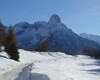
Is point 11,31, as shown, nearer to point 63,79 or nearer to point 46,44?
point 63,79

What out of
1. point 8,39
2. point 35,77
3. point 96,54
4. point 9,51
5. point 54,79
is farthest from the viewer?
point 96,54

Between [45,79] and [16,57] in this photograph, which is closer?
[45,79]

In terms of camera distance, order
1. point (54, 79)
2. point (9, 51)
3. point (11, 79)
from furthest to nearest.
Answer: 1. point (9, 51)
2. point (11, 79)
3. point (54, 79)

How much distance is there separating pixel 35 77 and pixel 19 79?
2.06m

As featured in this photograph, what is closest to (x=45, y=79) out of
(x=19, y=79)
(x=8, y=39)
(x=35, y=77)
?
(x=35, y=77)

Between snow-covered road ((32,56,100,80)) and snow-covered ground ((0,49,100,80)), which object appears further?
snow-covered ground ((0,49,100,80))

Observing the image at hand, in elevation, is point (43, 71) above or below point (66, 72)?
above

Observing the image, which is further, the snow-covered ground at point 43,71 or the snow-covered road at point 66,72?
the snow-covered ground at point 43,71

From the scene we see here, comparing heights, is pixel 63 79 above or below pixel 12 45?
below

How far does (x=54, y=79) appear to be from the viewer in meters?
21.7

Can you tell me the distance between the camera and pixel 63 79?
22203mm

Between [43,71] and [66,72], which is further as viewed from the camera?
[66,72]

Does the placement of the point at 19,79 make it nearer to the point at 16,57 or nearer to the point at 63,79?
the point at 63,79

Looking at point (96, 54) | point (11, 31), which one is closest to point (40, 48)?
point (96, 54)
